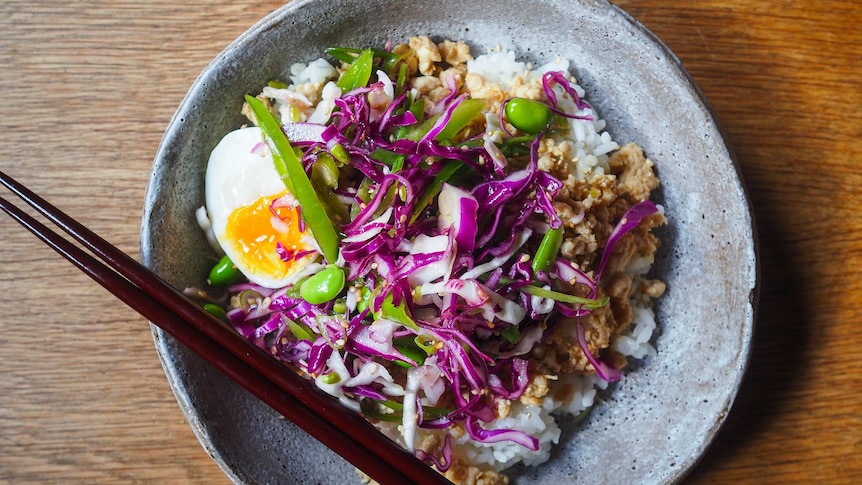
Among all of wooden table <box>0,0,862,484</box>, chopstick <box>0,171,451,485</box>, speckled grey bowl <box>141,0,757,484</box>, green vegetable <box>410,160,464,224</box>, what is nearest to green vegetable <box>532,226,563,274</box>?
green vegetable <box>410,160,464,224</box>

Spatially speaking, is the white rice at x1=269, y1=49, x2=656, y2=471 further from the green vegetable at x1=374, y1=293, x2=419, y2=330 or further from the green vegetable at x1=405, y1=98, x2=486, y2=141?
the green vegetable at x1=374, y1=293, x2=419, y2=330

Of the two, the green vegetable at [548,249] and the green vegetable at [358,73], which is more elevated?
the green vegetable at [358,73]

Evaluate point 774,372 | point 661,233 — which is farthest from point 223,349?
point 774,372

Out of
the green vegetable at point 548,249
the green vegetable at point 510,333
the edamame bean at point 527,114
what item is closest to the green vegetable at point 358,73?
the edamame bean at point 527,114

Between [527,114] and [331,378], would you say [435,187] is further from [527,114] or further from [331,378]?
[331,378]

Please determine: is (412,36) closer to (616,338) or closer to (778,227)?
(616,338)

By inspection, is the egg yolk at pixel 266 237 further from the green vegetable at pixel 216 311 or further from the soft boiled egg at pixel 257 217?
the green vegetable at pixel 216 311
